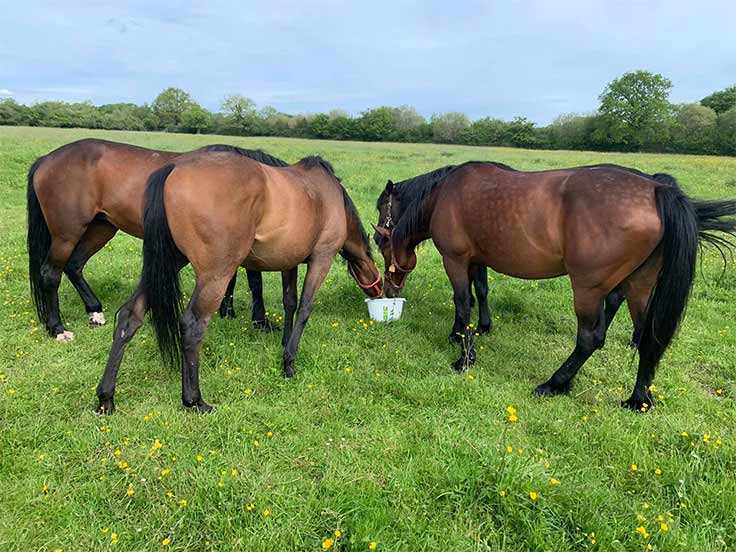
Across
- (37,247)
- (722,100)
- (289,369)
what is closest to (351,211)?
(289,369)

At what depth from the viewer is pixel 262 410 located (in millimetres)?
3387

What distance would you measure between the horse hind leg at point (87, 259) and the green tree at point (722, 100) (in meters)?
77.6

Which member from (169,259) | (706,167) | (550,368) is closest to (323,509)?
(169,259)

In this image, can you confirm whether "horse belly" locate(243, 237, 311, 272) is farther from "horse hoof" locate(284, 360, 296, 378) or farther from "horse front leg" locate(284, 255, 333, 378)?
"horse hoof" locate(284, 360, 296, 378)

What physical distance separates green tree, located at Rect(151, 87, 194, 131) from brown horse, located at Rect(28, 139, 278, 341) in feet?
219

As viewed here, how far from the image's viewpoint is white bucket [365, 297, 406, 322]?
206 inches

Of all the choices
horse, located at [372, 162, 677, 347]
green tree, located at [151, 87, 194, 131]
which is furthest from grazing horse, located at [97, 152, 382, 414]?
green tree, located at [151, 87, 194, 131]

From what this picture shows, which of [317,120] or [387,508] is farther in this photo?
[317,120]

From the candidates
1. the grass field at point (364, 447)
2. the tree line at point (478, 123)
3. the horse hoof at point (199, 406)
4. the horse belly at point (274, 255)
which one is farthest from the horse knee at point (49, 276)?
the tree line at point (478, 123)

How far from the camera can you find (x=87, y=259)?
509 cm

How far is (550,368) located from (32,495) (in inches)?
169

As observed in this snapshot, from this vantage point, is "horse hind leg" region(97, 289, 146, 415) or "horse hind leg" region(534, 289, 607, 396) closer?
"horse hind leg" region(97, 289, 146, 415)

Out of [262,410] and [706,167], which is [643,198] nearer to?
[262,410]

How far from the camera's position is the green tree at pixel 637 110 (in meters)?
55.1
